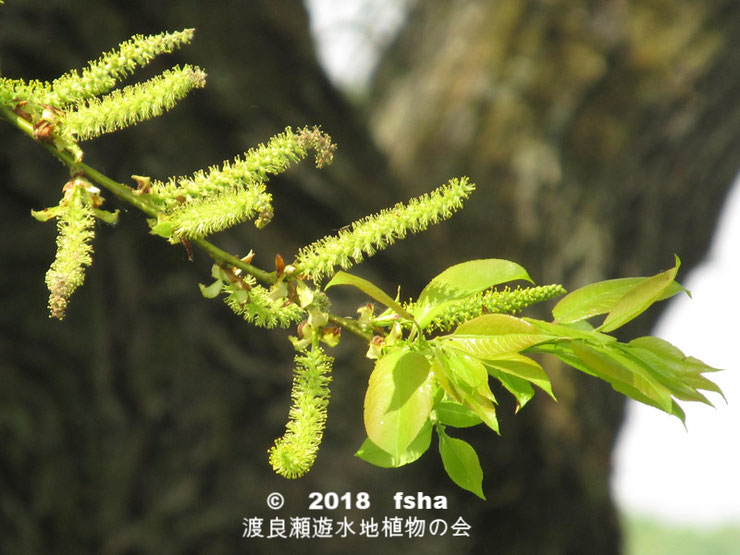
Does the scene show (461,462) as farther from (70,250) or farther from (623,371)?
(70,250)

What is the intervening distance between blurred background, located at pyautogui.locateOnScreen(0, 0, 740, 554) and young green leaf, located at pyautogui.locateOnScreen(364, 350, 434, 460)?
0.71 metres

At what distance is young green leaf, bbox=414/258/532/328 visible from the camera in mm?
407

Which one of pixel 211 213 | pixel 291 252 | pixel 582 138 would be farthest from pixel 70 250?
pixel 582 138

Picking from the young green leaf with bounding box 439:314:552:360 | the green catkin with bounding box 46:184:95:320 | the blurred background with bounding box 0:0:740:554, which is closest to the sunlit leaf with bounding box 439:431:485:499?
the young green leaf with bounding box 439:314:552:360

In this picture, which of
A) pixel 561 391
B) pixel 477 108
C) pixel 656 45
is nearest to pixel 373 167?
pixel 477 108

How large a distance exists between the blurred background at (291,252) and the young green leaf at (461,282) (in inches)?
27.4

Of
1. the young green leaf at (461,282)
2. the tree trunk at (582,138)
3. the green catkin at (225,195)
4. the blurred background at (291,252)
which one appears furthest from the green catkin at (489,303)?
the tree trunk at (582,138)

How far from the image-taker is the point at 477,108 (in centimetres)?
200

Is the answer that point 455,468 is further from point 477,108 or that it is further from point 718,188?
point 718,188

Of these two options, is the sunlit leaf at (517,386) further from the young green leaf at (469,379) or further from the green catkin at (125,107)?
the green catkin at (125,107)

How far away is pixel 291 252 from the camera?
4.72ft

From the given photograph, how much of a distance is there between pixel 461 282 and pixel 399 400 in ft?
0.26

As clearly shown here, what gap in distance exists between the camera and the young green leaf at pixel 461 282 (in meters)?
0.41

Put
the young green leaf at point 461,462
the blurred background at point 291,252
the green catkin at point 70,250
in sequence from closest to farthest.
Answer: the green catkin at point 70,250 < the young green leaf at point 461,462 < the blurred background at point 291,252
